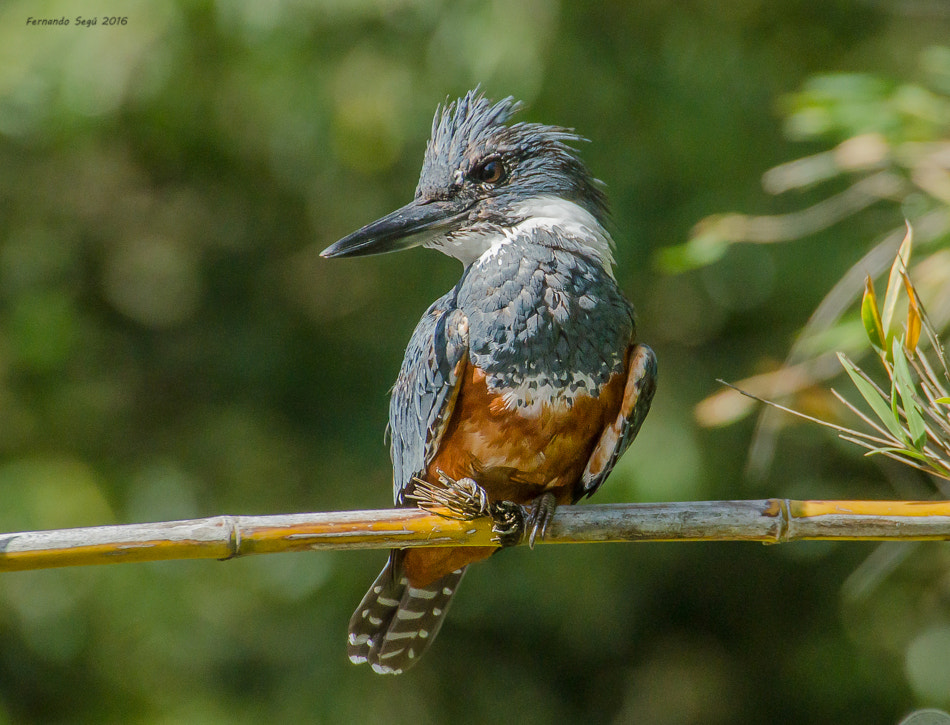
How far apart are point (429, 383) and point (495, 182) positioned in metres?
0.47

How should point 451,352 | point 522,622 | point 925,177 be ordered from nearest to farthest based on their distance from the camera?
point 451,352, point 925,177, point 522,622

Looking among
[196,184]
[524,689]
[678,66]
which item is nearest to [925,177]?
[678,66]

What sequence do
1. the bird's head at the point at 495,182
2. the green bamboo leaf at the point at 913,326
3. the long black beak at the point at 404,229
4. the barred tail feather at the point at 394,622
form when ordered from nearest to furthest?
the green bamboo leaf at the point at 913,326
the long black beak at the point at 404,229
the bird's head at the point at 495,182
the barred tail feather at the point at 394,622

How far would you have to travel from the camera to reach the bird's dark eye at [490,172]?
1.94 meters

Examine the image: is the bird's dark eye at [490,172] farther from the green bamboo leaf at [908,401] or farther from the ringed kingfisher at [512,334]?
the green bamboo leaf at [908,401]

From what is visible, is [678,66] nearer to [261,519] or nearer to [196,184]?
[196,184]

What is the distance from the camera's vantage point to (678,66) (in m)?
3.62

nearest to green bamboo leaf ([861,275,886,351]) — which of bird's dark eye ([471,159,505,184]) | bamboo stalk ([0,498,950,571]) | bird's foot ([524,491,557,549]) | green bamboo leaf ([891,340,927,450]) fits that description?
green bamboo leaf ([891,340,927,450])

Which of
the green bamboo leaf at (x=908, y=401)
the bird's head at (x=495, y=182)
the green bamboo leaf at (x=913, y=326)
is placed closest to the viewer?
the green bamboo leaf at (x=908, y=401)

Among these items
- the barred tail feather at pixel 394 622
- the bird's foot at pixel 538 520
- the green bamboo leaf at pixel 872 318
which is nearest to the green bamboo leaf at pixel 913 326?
the green bamboo leaf at pixel 872 318

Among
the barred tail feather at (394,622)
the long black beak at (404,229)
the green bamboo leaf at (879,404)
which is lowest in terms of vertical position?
the barred tail feather at (394,622)

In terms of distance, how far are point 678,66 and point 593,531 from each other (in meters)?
2.65

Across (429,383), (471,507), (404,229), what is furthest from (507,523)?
(404,229)

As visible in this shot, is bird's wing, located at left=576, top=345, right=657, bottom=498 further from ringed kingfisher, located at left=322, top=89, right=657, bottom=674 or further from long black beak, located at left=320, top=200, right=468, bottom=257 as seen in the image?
long black beak, located at left=320, top=200, right=468, bottom=257
